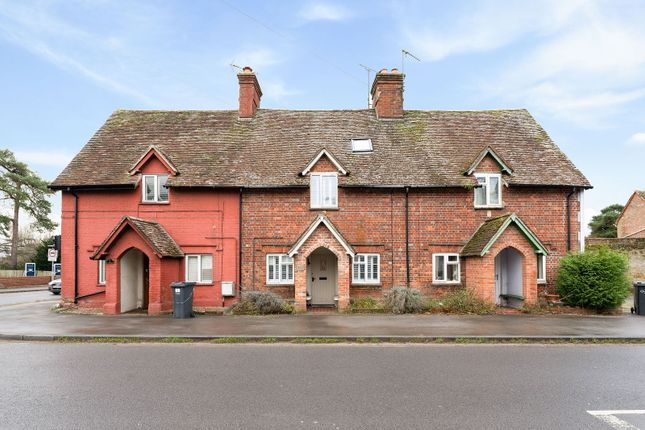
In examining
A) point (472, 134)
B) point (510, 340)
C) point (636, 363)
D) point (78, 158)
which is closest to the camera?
point (636, 363)

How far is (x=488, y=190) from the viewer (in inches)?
729

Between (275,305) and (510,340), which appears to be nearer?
(510,340)

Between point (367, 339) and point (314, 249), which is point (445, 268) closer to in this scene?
point (314, 249)

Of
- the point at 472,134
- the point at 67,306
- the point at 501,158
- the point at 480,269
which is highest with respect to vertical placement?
the point at 472,134

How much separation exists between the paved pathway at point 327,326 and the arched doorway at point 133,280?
1.64 m

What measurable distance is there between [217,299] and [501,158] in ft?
44.0

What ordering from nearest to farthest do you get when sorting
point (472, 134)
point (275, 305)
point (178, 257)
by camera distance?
point (275, 305)
point (178, 257)
point (472, 134)

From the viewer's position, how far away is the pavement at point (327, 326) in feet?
38.4

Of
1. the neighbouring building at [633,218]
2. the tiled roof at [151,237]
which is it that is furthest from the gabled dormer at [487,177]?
the neighbouring building at [633,218]

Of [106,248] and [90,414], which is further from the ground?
[106,248]

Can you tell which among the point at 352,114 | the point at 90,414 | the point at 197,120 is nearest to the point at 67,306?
the point at 197,120

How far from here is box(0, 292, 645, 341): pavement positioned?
11.7 meters

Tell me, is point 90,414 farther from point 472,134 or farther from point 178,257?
point 472,134

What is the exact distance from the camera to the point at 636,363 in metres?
9.06
